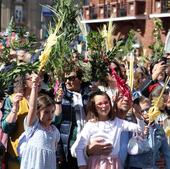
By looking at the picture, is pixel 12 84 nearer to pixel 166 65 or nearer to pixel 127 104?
pixel 127 104

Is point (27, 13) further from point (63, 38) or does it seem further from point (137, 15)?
point (63, 38)

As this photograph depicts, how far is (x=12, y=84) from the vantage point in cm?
550

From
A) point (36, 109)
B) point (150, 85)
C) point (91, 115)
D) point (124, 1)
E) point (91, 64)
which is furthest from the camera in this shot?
point (124, 1)

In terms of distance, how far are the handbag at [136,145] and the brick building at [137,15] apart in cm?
2419

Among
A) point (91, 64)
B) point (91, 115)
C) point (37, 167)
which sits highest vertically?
point (91, 64)

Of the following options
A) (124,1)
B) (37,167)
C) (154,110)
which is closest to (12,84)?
(37,167)

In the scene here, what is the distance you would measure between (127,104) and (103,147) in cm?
52

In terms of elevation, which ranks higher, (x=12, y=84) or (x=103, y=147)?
(x=12, y=84)

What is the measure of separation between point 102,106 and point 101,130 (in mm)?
220

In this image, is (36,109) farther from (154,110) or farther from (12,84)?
(154,110)

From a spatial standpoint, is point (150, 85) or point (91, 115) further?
point (150, 85)

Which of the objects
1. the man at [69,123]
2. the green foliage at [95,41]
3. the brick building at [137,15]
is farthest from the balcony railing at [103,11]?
the man at [69,123]

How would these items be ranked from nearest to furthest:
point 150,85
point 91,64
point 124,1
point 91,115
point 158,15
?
point 91,115 < point 91,64 < point 150,85 < point 158,15 < point 124,1

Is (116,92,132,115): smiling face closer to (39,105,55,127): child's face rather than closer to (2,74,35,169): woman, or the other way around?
(39,105,55,127): child's face
